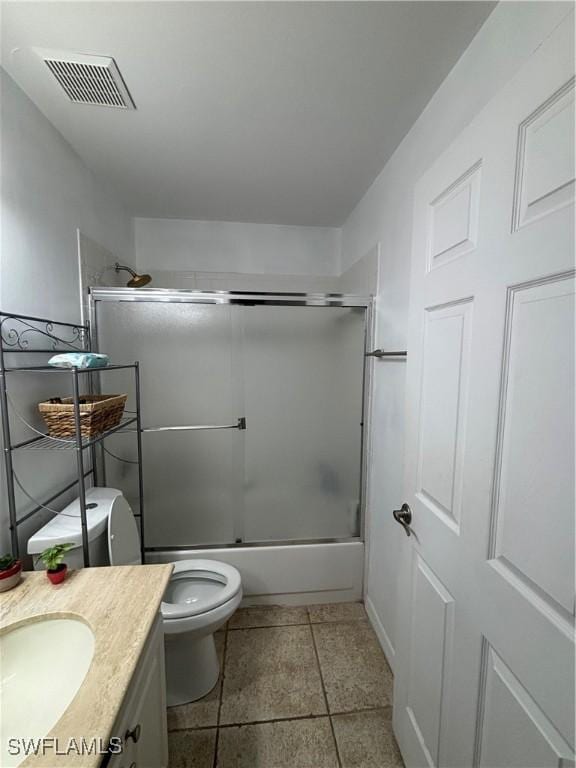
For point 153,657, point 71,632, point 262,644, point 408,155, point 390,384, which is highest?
point 408,155

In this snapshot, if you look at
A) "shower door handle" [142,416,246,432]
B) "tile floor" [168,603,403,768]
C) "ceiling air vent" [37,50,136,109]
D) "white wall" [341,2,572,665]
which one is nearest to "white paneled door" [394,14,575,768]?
"white wall" [341,2,572,665]

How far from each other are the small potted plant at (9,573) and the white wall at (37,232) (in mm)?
168

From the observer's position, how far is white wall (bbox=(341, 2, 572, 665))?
2.75 feet

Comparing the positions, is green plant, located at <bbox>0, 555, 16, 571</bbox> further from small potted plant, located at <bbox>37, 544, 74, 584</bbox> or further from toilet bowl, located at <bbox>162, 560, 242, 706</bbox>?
toilet bowl, located at <bbox>162, 560, 242, 706</bbox>

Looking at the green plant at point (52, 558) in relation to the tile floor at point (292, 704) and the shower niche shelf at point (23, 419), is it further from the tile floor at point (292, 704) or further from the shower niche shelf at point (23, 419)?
the tile floor at point (292, 704)

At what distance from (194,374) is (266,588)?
1.33 metres

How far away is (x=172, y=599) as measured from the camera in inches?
62.3

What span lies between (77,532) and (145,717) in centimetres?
60

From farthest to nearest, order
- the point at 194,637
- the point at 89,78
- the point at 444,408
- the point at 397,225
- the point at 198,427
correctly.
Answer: the point at 198,427 → the point at 397,225 → the point at 194,637 → the point at 89,78 → the point at 444,408

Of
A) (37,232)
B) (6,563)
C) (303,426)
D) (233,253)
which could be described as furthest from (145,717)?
(233,253)

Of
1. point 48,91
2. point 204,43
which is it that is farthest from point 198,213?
point 204,43

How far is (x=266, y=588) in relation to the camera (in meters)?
1.94

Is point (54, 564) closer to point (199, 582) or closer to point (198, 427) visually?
point (199, 582)

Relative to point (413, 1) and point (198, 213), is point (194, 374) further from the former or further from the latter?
point (413, 1)
